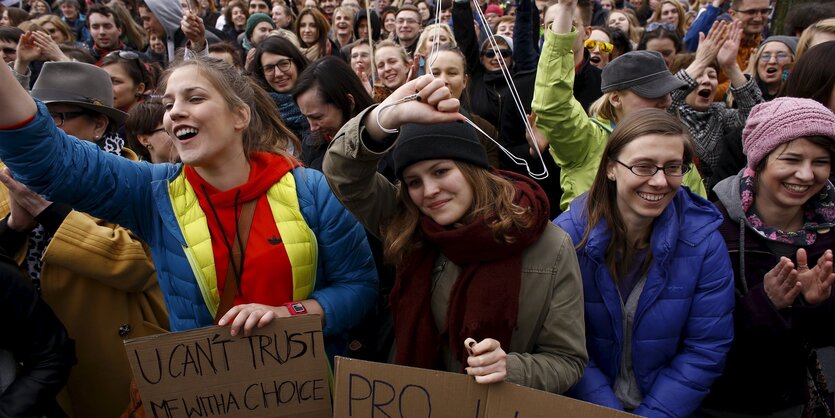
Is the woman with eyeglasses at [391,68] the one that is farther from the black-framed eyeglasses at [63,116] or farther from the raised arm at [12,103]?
the raised arm at [12,103]

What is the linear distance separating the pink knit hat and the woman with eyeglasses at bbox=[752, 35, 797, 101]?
105 inches

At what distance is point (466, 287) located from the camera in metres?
2.01

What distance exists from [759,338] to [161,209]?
2.29 m

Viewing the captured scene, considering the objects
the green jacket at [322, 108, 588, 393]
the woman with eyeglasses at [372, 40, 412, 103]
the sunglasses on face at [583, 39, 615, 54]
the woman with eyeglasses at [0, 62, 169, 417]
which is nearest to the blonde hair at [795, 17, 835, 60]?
the sunglasses on face at [583, 39, 615, 54]

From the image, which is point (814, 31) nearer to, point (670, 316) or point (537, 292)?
point (670, 316)

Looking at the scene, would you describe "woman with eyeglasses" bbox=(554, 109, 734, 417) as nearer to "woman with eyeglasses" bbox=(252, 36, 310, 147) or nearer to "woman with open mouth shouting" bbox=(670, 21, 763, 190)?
"woman with open mouth shouting" bbox=(670, 21, 763, 190)

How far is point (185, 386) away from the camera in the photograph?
2000 millimetres

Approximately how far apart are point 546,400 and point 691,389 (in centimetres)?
86

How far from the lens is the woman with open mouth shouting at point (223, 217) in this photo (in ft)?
6.91

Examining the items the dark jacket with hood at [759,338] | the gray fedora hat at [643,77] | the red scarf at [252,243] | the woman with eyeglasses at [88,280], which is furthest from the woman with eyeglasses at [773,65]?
the woman with eyeglasses at [88,280]

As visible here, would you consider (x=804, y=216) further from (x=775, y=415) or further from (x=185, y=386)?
(x=185, y=386)

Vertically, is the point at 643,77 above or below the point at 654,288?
above

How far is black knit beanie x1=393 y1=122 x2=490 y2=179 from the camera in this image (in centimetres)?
200

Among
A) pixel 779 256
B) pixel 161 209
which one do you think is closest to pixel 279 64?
pixel 161 209
